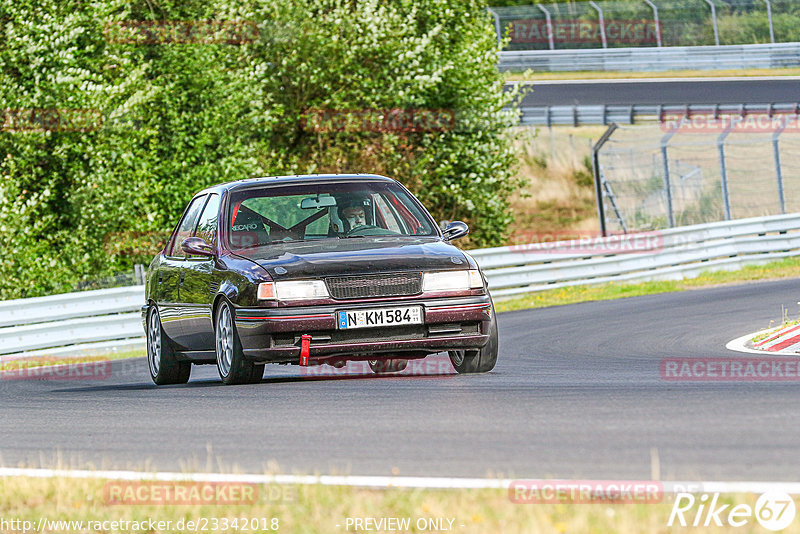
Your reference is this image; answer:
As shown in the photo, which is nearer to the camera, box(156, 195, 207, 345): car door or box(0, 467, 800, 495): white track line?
box(0, 467, 800, 495): white track line

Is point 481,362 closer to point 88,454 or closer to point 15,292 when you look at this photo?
point 88,454

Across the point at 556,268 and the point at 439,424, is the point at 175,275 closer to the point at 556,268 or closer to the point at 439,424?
the point at 439,424

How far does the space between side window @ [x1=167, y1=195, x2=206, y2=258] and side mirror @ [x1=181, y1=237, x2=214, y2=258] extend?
0.73 m

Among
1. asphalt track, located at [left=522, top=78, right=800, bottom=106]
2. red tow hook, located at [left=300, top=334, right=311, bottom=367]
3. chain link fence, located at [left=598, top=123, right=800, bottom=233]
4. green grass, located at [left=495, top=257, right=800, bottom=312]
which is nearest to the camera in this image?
red tow hook, located at [left=300, top=334, right=311, bottom=367]

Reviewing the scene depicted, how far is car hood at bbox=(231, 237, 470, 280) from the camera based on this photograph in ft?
30.7

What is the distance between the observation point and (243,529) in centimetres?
491

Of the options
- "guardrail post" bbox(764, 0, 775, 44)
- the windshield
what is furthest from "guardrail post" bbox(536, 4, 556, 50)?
the windshield

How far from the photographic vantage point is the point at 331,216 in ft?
34.1

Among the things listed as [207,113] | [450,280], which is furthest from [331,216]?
[207,113]

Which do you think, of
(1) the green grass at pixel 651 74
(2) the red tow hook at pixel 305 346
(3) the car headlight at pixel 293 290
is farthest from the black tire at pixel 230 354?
(1) the green grass at pixel 651 74

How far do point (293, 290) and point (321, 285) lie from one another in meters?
0.19

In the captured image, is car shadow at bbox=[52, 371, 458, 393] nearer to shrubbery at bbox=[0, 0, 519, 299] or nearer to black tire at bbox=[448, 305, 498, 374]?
black tire at bbox=[448, 305, 498, 374]

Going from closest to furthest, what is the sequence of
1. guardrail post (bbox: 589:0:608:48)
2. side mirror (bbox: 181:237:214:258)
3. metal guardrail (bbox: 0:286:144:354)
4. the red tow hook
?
1. the red tow hook
2. side mirror (bbox: 181:237:214:258)
3. metal guardrail (bbox: 0:286:144:354)
4. guardrail post (bbox: 589:0:608:48)

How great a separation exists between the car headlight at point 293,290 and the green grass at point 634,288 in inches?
446
